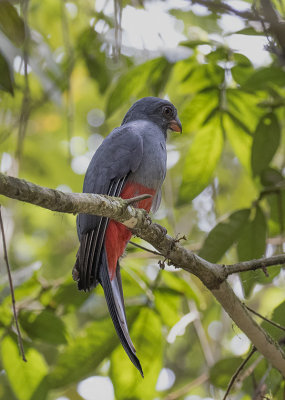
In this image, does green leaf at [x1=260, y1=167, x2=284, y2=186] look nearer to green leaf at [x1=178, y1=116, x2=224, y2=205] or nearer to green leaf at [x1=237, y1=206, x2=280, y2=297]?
green leaf at [x1=237, y1=206, x2=280, y2=297]

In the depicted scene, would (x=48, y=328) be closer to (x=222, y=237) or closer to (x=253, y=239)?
(x=222, y=237)

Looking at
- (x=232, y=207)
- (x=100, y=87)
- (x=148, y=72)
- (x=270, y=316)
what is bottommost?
(x=232, y=207)

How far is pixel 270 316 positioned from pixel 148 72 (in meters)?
1.52

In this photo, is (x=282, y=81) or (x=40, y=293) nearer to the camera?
(x=282, y=81)

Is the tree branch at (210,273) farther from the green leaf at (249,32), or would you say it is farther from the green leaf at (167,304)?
the green leaf at (249,32)

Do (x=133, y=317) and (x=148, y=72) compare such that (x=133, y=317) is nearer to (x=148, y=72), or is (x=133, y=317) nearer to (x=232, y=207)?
(x=148, y=72)

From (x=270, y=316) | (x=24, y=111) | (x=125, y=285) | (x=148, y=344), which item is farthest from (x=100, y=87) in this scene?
(x=270, y=316)

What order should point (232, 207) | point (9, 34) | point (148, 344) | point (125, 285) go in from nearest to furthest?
point (9, 34)
point (148, 344)
point (125, 285)
point (232, 207)

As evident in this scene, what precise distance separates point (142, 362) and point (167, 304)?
14.2 inches

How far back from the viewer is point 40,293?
3.16m

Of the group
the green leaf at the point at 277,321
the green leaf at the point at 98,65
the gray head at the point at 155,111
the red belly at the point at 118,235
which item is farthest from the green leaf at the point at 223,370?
the green leaf at the point at 98,65

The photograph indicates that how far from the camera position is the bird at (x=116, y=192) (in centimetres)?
283

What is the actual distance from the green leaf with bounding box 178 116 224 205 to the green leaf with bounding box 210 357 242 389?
0.91 meters

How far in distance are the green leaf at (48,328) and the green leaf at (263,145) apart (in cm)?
Result: 130
